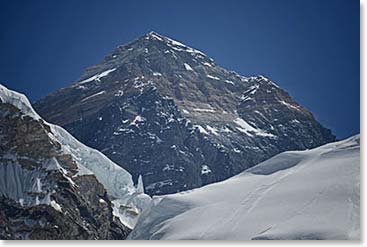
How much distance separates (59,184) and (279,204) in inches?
302

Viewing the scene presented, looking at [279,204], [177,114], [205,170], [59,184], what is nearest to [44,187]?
[59,184]

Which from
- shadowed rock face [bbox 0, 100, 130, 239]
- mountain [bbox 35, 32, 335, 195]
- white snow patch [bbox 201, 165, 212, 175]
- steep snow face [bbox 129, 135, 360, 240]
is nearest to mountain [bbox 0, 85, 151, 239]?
shadowed rock face [bbox 0, 100, 130, 239]

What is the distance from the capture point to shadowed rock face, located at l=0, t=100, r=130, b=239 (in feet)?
27.4

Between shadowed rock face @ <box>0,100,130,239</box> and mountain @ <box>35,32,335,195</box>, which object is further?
shadowed rock face @ <box>0,100,130,239</box>

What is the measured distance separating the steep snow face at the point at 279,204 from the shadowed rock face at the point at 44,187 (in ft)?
10.8

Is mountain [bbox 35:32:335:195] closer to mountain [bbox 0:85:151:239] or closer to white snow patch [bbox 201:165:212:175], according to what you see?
white snow patch [bbox 201:165:212:175]

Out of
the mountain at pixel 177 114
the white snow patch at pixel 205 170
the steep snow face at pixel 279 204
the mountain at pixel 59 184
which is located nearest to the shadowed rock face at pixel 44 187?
the mountain at pixel 59 184

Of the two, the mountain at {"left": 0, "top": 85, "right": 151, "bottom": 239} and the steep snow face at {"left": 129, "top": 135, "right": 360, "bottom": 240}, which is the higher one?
the mountain at {"left": 0, "top": 85, "right": 151, "bottom": 239}

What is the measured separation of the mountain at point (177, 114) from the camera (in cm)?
608

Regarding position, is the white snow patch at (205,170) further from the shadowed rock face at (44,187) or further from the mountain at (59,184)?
the shadowed rock face at (44,187)

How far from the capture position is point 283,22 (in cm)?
505

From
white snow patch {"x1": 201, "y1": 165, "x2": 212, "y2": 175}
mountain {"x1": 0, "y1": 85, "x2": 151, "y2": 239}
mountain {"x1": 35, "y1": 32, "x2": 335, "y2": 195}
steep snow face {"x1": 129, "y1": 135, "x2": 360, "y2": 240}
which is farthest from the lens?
white snow patch {"x1": 201, "y1": 165, "x2": 212, "y2": 175}

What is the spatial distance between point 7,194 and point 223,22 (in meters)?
4.02

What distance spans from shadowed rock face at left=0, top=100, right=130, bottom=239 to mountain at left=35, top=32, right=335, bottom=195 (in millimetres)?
873
